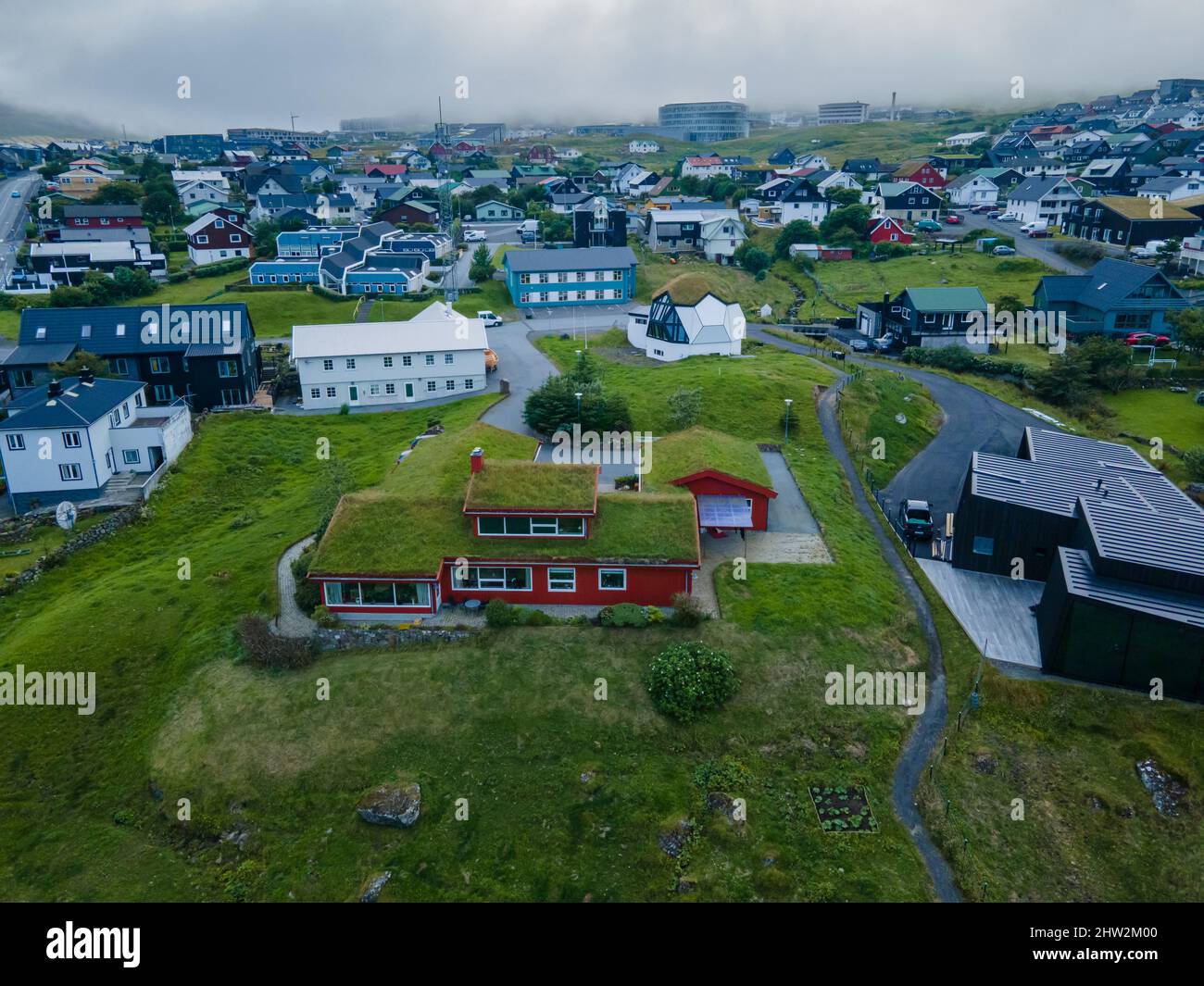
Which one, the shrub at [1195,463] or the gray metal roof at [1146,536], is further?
the shrub at [1195,463]

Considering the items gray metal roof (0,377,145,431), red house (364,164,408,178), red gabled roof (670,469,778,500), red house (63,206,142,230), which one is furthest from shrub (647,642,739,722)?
red house (364,164,408,178)

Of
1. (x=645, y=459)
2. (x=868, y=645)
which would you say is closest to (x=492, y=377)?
(x=645, y=459)

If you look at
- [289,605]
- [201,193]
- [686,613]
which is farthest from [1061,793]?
[201,193]

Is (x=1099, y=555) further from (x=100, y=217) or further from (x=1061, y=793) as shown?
(x=100, y=217)

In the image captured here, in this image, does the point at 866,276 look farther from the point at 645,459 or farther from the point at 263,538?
the point at 263,538

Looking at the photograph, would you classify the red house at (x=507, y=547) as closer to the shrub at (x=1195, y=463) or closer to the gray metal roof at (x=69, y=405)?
the gray metal roof at (x=69, y=405)

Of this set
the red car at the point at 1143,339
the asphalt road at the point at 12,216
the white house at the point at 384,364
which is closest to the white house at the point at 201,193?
the asphalt road at the point at 12,216
